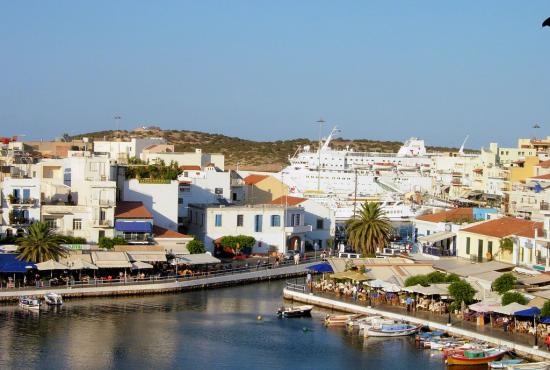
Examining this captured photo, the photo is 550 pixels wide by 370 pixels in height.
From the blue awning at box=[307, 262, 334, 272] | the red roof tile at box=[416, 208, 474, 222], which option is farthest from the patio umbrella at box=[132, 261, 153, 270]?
the red roof tile at box=[416, 208, 474, 222]

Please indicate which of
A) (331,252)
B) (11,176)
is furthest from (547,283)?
(11,176)

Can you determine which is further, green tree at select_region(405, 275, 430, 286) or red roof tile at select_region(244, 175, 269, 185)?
red roof tile at select_region(244, 175, 269, 185)

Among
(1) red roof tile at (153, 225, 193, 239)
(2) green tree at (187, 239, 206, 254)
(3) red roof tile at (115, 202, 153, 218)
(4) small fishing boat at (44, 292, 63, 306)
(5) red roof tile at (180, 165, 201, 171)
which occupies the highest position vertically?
(5) red roof tile at (180, 165, 201, 171)

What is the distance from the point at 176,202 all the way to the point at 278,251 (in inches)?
288

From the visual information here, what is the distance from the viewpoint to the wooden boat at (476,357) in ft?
129

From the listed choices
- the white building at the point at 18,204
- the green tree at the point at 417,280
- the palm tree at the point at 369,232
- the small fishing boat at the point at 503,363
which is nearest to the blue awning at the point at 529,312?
the small fishing boat at the point at 503,363

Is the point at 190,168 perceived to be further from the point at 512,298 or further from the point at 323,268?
→ the point at 512,298

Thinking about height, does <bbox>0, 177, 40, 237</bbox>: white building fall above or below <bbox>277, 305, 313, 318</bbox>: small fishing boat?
above

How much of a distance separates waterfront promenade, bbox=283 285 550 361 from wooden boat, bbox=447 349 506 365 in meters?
1.06

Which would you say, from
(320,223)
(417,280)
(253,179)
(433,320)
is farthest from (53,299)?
(253,179)

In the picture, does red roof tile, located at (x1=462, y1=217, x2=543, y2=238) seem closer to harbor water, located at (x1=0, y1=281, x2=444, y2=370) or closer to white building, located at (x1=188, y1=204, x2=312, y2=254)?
harbor water, located at (x1=0, y1=281, x2=444, y2=370)

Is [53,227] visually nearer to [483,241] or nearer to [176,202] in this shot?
[176,202]

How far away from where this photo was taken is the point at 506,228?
5572cm

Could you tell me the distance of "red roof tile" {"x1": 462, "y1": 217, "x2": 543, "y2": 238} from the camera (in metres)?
53.1
